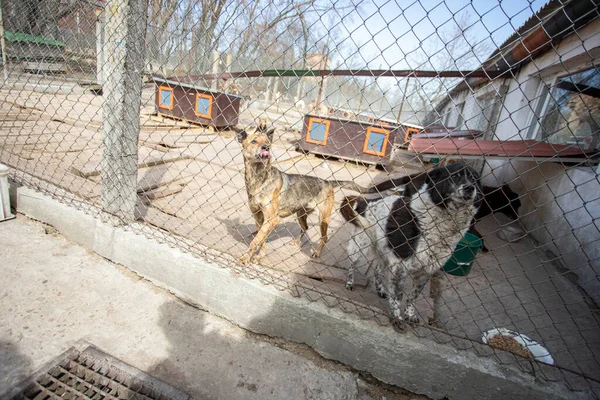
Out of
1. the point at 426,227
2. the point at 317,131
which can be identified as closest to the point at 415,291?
the point at 426,227

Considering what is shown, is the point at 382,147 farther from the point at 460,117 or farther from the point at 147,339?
the point at 147,339

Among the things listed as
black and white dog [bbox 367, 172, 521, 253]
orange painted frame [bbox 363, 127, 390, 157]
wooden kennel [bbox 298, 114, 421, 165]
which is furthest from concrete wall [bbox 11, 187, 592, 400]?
orange painted frame [bbox 363, 127, 390, 157]

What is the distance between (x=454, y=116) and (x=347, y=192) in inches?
693

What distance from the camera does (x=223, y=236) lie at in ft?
11.7

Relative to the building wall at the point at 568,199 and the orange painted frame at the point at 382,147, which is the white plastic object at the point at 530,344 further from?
the orange painted frame at the point at 382,147

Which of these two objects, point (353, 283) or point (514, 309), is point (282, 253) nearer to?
point (353, 283)

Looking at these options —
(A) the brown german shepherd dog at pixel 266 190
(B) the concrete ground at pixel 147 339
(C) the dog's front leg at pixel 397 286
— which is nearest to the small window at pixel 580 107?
(C) the dog's front leg at pixel 397 286

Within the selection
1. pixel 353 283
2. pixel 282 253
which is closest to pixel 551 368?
pixel 353 283

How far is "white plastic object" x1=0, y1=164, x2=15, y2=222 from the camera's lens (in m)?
2.92

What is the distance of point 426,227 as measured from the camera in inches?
95.8

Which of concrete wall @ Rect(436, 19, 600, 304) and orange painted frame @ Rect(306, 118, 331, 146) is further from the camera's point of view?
orange painted frame @ Rect(306, 118, 331, 146)

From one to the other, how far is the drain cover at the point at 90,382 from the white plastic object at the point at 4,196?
205 cm

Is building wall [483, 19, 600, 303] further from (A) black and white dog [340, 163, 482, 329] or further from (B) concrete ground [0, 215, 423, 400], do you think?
(B) concrete ground [0, 215, 423, 400]

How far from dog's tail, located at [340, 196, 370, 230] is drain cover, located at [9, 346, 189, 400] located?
214 cm
